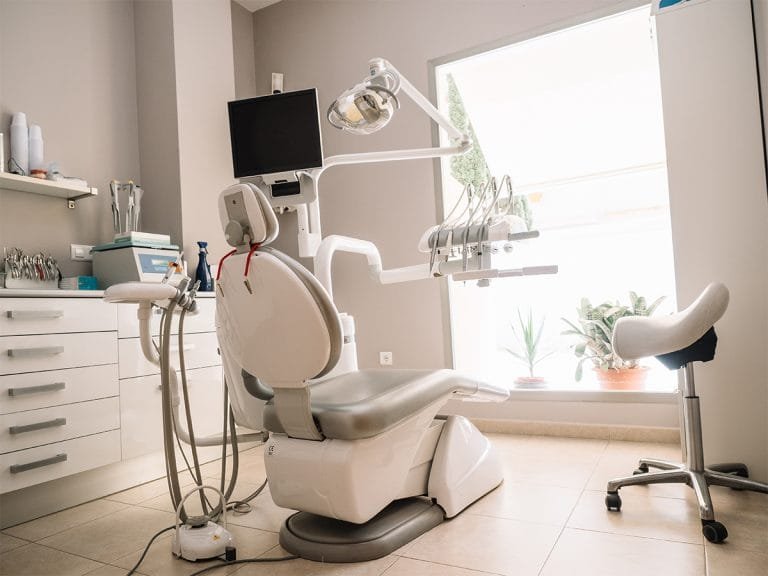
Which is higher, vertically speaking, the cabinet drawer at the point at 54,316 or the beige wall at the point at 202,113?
the beige wall at the point at 202,113

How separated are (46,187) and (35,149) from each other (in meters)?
0.20

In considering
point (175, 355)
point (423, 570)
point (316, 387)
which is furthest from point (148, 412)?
point (423, 570)

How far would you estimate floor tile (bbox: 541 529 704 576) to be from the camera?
1436 mm

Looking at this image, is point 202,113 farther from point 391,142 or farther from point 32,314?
point 32,314

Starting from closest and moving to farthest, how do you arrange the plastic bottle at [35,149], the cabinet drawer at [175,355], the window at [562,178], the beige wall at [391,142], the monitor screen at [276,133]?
1. the monitor screen at [276,133]
2. the cabinet drawer at [175,355]
3. the plastic bottle at [35,149]
4. the beige wall at [391,142]
5. the window at [562,178]

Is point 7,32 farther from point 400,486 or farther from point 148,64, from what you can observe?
point 400,486

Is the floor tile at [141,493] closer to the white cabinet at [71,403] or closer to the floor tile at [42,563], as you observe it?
the white cabinet at [71,403]

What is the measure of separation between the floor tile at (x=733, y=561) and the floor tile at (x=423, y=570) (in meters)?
0.62

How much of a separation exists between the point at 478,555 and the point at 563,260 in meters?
2.67

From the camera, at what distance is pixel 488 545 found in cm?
164

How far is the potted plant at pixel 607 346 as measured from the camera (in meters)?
3.09

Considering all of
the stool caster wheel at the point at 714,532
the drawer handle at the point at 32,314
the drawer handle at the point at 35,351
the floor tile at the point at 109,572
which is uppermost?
the drawer handle at the point at 32,314

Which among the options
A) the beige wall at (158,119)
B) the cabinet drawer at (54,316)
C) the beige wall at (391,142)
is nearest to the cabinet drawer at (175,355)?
the cabinet drawer at (54,316)

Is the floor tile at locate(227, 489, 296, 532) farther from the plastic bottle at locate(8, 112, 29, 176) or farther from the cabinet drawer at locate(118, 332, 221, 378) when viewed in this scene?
the plastic bottle at locate(8, 112, 29, 176)
